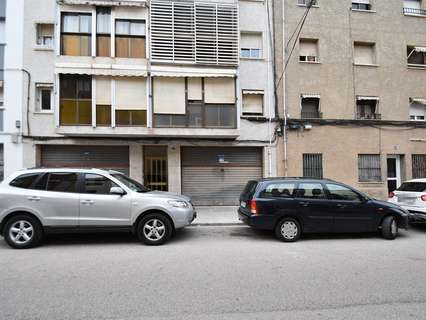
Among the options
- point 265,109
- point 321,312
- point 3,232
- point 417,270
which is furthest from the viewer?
point 265,109

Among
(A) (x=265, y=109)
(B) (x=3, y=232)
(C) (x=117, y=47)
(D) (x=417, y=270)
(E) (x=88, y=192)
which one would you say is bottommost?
(D) (x=417, y=270)

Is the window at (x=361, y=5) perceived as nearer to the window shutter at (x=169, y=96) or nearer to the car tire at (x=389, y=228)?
the window shutter at (x=169, y=96)

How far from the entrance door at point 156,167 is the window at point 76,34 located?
467cm

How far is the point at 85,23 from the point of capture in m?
11.8

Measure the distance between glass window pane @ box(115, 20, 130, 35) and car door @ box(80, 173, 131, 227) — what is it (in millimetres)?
7740

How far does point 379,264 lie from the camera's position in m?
5.36

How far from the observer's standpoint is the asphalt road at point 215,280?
3.60 metres

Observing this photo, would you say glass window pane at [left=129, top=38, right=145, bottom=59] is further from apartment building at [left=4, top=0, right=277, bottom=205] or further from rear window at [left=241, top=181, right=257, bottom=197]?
rear window at [left=241, top=181, right=257, bottom=197]

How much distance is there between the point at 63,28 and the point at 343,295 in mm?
12985

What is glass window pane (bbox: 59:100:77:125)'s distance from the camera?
11.5 meters

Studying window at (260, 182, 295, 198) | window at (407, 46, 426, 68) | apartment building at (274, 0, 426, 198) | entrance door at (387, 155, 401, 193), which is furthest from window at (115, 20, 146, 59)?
window at (407, 46, 426, 68)

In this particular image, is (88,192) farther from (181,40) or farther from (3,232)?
(181,40)

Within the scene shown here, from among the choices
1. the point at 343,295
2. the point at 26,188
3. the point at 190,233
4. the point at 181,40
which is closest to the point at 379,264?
the point at 343,295

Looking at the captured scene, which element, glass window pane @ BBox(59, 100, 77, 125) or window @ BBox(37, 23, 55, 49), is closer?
glass window pane @ BBox(59, 100, 77, 125)
